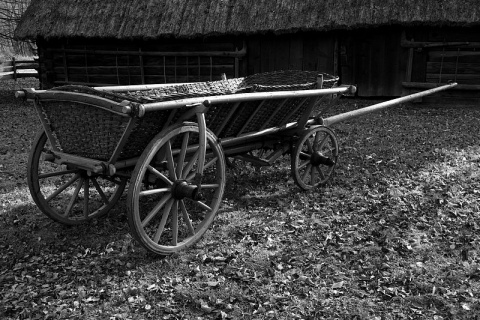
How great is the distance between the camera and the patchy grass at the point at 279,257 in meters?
3.17

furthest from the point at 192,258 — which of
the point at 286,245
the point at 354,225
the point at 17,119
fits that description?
the point at 17,119

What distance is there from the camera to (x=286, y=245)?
13.4 ft

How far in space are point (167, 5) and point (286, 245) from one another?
33.8 feet

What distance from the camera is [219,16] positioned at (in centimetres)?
1220

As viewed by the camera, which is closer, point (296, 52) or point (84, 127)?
point (84, 127)

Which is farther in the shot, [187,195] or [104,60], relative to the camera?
[104,60]

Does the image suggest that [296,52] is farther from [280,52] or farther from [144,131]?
[144,131]

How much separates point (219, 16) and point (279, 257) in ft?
31.0

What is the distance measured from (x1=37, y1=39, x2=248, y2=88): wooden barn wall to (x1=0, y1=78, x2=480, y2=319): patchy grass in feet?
25.0

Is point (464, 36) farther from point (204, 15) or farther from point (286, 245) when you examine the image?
point (286, 245)

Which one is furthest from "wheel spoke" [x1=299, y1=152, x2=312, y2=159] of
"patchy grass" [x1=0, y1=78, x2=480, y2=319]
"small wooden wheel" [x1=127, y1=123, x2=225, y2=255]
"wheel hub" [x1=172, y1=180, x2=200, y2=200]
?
"wheel hub" [x1=172, y1=180, x2=200, y2=200]

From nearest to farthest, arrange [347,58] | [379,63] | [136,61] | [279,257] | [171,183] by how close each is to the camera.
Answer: [171,183]
[279,257]
[379,63]
[347,58]
[136,61]

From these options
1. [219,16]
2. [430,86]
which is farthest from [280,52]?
[430,86]

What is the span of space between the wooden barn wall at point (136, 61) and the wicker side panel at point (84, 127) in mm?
9404
